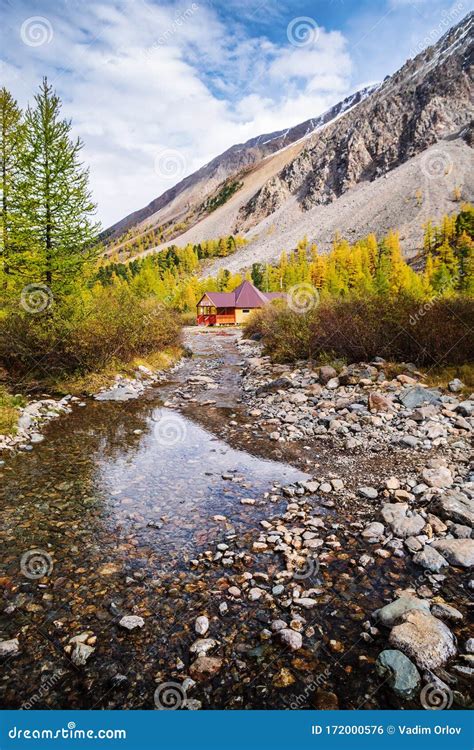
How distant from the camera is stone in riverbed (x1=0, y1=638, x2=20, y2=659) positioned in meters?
3.53

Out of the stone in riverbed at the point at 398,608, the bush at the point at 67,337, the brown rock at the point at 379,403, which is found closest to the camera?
the stone in riverbed at the point at 398,608

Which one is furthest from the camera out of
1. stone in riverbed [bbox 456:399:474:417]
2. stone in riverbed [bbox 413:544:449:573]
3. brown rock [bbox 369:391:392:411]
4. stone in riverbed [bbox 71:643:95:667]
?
brown rock [bbox 369:391:392:411]

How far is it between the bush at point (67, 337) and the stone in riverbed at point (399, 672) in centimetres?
1339

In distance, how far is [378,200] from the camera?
125250 millimetres

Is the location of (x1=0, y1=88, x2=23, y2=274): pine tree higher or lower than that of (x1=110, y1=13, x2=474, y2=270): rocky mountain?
lower

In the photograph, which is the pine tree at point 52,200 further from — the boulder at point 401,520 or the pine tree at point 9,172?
the boulder at point 401,520

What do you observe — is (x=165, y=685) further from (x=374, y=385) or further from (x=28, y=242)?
(x=28, y=242)

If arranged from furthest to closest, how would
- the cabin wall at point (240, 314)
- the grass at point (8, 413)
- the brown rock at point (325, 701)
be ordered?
1. the cabin wall at point (240, 314)
2. the grass at point (8, 413)
3. the brown rock at point (325, 701)

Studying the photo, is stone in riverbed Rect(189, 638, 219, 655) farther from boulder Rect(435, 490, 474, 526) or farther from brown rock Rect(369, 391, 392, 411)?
brown rock Rect(369, 391, 392, 411)

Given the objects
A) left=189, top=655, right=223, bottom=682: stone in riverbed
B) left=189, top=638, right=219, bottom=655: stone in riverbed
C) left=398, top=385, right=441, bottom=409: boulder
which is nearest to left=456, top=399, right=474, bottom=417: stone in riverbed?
left=398, top=385, right=441, bottom=409: boulder

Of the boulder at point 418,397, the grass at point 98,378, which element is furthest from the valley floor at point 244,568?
the grass at point 98,378

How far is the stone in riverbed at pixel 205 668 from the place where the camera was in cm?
333

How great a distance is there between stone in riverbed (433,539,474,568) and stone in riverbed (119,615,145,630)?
139 inches

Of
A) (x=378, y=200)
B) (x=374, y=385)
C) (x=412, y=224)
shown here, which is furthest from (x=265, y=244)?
(x=374, y=385)
